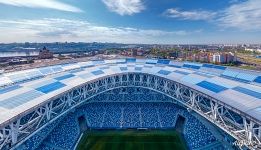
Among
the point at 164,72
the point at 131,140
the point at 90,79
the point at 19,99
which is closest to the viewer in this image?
the point at 19,99

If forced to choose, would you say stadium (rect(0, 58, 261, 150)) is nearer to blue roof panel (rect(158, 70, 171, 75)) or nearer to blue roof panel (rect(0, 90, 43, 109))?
blue roof panel (rect(0, 90, 43, 109))

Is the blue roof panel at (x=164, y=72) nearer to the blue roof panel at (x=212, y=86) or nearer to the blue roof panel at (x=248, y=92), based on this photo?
the blue roof panel at (x=212, y=86)

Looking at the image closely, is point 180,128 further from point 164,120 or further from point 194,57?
point 194,57

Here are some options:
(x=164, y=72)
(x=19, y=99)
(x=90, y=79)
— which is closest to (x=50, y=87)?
(x=19, y=99)

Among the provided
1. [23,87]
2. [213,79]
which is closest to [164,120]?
[213,79]

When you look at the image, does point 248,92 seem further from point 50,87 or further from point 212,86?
point 50,87

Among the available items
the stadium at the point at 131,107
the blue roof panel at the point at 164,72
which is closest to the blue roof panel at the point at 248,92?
the stadium at the point at 131,107

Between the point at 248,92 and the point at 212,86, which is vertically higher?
the point at 212,86
